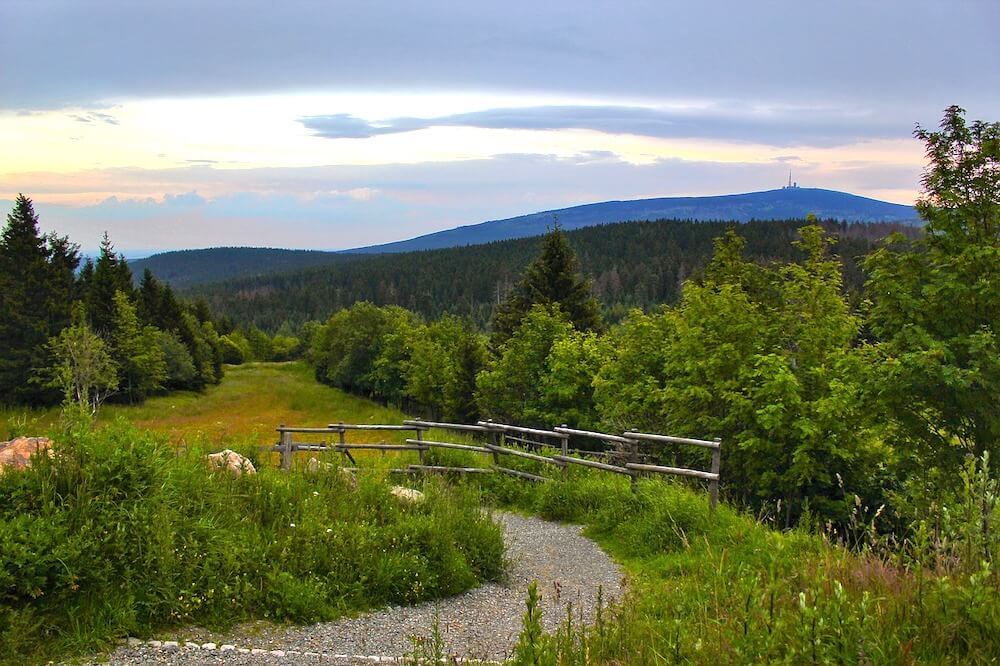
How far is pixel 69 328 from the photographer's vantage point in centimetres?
4922

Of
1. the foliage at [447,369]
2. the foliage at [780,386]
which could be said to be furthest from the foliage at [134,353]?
the foliage at [780,386]

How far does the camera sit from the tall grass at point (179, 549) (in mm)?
5117

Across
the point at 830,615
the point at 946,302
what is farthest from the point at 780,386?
the point at 830,615

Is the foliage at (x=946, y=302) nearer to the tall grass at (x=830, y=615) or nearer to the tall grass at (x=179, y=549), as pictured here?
the tall grass at (x=830, y=615)

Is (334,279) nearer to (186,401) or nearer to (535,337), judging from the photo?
(186,401)

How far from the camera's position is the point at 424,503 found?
8.26 metres

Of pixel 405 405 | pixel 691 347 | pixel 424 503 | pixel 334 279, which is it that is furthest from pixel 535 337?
pixel 334 279

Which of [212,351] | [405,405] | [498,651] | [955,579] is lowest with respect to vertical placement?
[405,405]

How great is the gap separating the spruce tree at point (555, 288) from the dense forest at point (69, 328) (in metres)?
26.7

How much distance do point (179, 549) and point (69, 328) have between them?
52.0 m

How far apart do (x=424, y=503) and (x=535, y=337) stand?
24549mm

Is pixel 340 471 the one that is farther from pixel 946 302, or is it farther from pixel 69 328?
pixel 69 328

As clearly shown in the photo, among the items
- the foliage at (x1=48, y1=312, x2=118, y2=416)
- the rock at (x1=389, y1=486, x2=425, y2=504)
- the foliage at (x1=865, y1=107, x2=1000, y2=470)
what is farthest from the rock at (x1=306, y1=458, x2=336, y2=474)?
the foliage at (x1=48, y1=312, x2=118, y2=416)

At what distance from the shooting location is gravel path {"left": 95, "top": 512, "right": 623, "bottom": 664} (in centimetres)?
505
